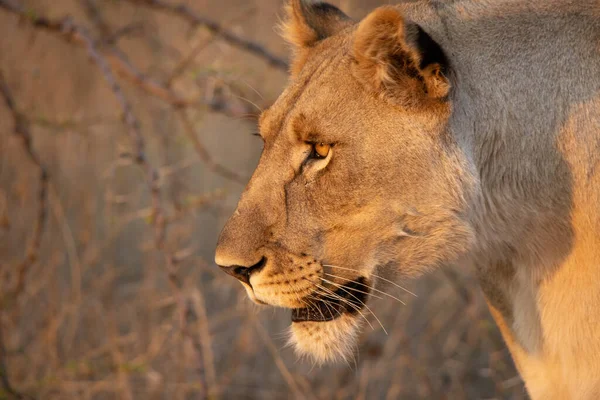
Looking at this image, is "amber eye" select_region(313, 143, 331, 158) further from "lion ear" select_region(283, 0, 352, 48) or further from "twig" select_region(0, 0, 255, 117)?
"twig" select_region(0, 0, 255, 117)

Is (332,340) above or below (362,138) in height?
below

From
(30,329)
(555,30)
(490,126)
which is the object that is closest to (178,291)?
(490,126)

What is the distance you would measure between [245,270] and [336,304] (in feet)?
1.06

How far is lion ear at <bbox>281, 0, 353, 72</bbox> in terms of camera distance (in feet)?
9.69

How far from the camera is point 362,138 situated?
2395 millimetres

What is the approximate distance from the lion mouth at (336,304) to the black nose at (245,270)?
21 cm

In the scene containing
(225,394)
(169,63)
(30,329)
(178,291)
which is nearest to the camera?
(178,291)

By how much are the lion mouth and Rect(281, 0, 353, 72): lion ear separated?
0.85 m

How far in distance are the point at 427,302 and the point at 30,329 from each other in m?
2.91

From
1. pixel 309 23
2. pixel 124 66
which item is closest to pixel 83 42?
pixel 124 66

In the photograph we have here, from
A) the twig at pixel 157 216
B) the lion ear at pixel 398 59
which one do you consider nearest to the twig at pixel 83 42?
the twig at pixel 157 216

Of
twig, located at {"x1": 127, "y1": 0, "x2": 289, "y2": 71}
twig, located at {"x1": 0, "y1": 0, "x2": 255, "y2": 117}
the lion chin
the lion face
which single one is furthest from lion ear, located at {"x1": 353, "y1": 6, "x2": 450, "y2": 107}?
twig, located at {"x1": 127, "y1": 0, "x2": 289, "y2": 71}

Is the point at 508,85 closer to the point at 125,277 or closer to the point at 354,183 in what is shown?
the point at 354,183

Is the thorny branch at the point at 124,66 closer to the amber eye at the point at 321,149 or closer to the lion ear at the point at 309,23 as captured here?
the lion ear at the point at 309,23
